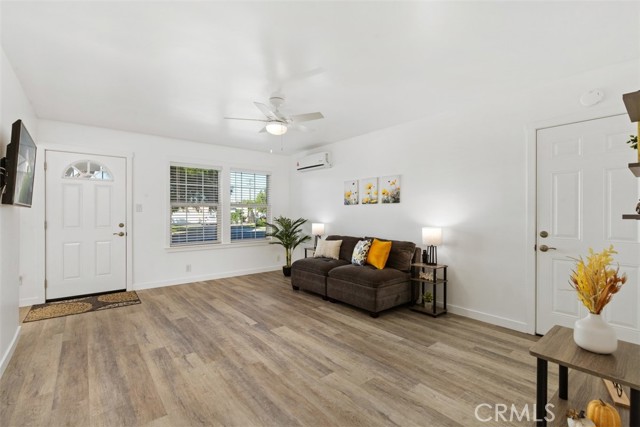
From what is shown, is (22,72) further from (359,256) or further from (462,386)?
(462,386)

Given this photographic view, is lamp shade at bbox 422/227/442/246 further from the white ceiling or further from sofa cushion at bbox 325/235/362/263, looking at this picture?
the white ceiling

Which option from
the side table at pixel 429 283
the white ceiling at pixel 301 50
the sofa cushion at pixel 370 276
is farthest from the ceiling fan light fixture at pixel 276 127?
the side table at pixel 429 283

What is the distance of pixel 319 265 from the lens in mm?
4449

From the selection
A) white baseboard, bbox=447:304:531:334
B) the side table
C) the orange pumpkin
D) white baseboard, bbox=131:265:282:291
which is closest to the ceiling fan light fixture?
the side table

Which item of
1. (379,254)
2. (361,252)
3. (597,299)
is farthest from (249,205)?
(597,299)

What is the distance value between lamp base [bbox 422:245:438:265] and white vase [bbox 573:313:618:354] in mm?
2355

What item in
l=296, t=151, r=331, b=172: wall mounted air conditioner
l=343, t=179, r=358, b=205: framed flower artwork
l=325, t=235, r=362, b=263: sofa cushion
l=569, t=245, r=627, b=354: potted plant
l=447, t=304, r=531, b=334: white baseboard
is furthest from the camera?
l=296, t=151, r=331, b=172: wall mounted air conditioner

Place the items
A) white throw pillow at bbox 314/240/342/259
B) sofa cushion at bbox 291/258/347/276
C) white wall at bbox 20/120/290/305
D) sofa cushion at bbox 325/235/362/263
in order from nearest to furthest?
1. white wall at bbox 20/120/290/305
2. sofa cushion at bbox 291/258/347/276
3. sofa cushion at bbox 325/235/362/263
4. white throw pillow at bbox 314/240/342/259

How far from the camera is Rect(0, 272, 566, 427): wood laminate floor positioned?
6.18ft

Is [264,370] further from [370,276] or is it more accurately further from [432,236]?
[432,236]

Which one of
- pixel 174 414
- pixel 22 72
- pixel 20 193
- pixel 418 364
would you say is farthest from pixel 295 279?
pixel 22 72

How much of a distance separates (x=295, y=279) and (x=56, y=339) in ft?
9.59

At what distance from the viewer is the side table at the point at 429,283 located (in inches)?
142

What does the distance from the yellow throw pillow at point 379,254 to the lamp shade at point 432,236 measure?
55 cm
